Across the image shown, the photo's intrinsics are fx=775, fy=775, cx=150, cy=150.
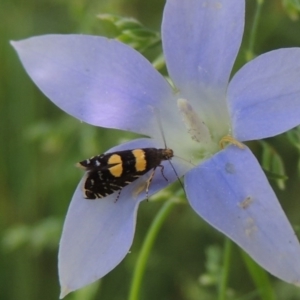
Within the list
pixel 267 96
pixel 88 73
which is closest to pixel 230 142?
pixel 267 96

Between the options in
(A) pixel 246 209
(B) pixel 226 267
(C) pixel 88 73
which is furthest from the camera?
(B) pixel 226 267

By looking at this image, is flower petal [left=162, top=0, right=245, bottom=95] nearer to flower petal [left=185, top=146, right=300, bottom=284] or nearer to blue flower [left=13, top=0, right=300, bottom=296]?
blue flower [left=13, top=0, right=300, bottom=296]

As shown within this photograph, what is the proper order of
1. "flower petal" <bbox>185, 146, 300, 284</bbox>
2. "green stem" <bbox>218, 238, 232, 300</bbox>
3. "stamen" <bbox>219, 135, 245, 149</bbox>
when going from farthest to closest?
"green stem" <bbox>218, 238, 232, 300</bbox> < "stamen" <bbox>219, 135, 245, 149</bbox> < "flower petal" <bbox>185, 146, 300, 284</bbox>

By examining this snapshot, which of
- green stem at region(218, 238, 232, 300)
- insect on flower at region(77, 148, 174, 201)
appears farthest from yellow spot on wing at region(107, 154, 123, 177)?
green stem at region(218, 238, 232, 300)

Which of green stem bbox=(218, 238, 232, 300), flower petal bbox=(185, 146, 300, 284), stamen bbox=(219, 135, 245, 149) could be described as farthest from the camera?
green stem bbox=(218, 238, 232, 300)

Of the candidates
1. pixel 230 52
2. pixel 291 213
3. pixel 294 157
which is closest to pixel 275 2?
pixel 294 157

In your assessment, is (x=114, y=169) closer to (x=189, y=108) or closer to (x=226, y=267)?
(x=189, y=108)
